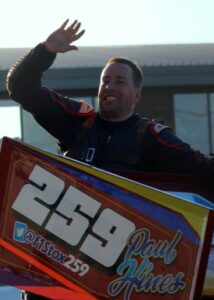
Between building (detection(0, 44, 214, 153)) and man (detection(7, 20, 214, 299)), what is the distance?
8.54 m

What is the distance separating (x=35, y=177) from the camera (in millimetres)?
2580

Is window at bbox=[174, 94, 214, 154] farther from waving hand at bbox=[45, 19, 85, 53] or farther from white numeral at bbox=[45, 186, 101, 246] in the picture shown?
white numeral at bbox=[45, 186, 101, 246]

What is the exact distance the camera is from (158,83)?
12969mm

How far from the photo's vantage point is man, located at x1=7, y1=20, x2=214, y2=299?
3348 millimetres

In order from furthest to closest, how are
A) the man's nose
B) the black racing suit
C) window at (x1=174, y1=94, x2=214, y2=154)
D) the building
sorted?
window at (x1=174, y1=94, x2=214, y2=154) < the building < the man's nose < the black racing suit

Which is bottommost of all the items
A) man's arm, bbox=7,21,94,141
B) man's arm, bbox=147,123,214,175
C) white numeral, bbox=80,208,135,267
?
white numeral, bbox=80,208,135,267

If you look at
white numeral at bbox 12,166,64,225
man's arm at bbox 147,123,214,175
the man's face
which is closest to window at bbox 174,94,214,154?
the man's face

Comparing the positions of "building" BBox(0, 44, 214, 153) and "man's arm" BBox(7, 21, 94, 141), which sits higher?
"building" BBox(0, 44, 214, 153)

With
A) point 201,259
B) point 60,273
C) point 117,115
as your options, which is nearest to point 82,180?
point 60,273

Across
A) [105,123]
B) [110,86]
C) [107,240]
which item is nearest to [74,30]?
[110,86]

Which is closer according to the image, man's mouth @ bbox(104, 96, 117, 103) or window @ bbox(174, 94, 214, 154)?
man's mouth @ bbox(104, 96, 117, 103)

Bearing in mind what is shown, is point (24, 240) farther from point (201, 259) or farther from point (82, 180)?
point (201, 259)

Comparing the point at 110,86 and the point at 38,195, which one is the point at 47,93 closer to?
the point at 110,86

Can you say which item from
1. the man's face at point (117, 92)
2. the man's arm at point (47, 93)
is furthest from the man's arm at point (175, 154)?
the man's arm at point (47, 93)
